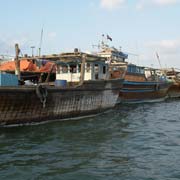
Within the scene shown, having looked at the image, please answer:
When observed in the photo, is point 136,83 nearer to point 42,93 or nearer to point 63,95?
point 63,95

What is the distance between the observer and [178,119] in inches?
770

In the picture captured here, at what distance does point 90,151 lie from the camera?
11016 mm

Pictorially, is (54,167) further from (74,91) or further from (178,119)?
(178,119)

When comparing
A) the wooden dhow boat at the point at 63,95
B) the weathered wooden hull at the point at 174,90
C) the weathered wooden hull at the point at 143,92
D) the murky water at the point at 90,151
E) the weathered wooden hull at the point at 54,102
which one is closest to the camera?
the murky water at the point at 90,151

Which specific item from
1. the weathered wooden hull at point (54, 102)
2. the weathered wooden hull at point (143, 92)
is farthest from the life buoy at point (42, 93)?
the weathered wooden hull at point (143, 92)

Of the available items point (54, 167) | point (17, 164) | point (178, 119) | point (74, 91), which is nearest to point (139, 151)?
point (54, 167)

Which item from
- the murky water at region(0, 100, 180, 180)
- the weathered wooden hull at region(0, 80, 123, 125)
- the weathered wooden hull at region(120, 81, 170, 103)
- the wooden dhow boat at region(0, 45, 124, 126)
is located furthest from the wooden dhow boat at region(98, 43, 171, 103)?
the murky water at region(0, 100, 180, 180)

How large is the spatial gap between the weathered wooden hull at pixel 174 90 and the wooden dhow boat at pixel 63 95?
19.6 metres

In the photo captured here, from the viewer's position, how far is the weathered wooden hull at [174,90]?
133ft

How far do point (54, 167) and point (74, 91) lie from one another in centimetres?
818

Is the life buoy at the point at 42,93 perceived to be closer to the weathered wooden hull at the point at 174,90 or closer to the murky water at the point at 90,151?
the murky water at the point at 90,151

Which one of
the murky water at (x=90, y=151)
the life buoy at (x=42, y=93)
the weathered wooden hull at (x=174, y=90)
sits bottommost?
the murky water at (x=90, y=151)

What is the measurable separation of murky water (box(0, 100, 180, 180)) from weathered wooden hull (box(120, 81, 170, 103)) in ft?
38.6

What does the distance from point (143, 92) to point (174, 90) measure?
11.3 m
